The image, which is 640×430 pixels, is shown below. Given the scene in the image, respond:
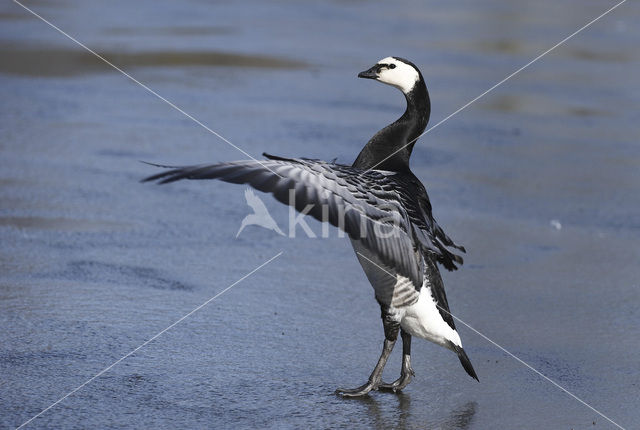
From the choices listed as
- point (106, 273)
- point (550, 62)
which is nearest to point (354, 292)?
point (106, 273)

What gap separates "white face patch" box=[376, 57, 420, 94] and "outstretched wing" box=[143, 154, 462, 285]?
30.8 inches

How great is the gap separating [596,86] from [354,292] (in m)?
6.78

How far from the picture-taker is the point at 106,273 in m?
5.64

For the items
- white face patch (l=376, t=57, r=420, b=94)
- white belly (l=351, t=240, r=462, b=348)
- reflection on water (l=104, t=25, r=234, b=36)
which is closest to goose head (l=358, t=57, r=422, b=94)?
white face patch (l=376, t=57, r=420, b=94)

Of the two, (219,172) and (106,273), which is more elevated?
(219,172)

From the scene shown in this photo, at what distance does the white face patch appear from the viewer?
195 inches

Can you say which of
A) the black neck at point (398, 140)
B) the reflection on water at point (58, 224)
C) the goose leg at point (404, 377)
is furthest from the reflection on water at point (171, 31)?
the goose leg at point (404, 377)

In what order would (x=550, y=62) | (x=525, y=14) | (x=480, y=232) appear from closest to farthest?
(x=480, y=232), (x=550, y=62), (x=525, y=14)

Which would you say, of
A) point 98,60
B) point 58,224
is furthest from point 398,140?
point 98,60

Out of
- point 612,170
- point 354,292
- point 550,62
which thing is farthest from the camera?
point 550,62

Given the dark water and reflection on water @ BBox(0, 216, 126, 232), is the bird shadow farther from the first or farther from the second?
reflection on water @ BBox(0, 216, 126, 232)

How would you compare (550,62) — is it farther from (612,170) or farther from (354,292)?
(354,292)

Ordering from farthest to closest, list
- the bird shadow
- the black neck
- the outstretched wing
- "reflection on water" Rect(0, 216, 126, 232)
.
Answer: "reflection on water" Rect(0, 216, 126, 232) < the black neck < the bird shadow < the outstretched wing

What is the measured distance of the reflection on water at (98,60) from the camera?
1100 centimetres
